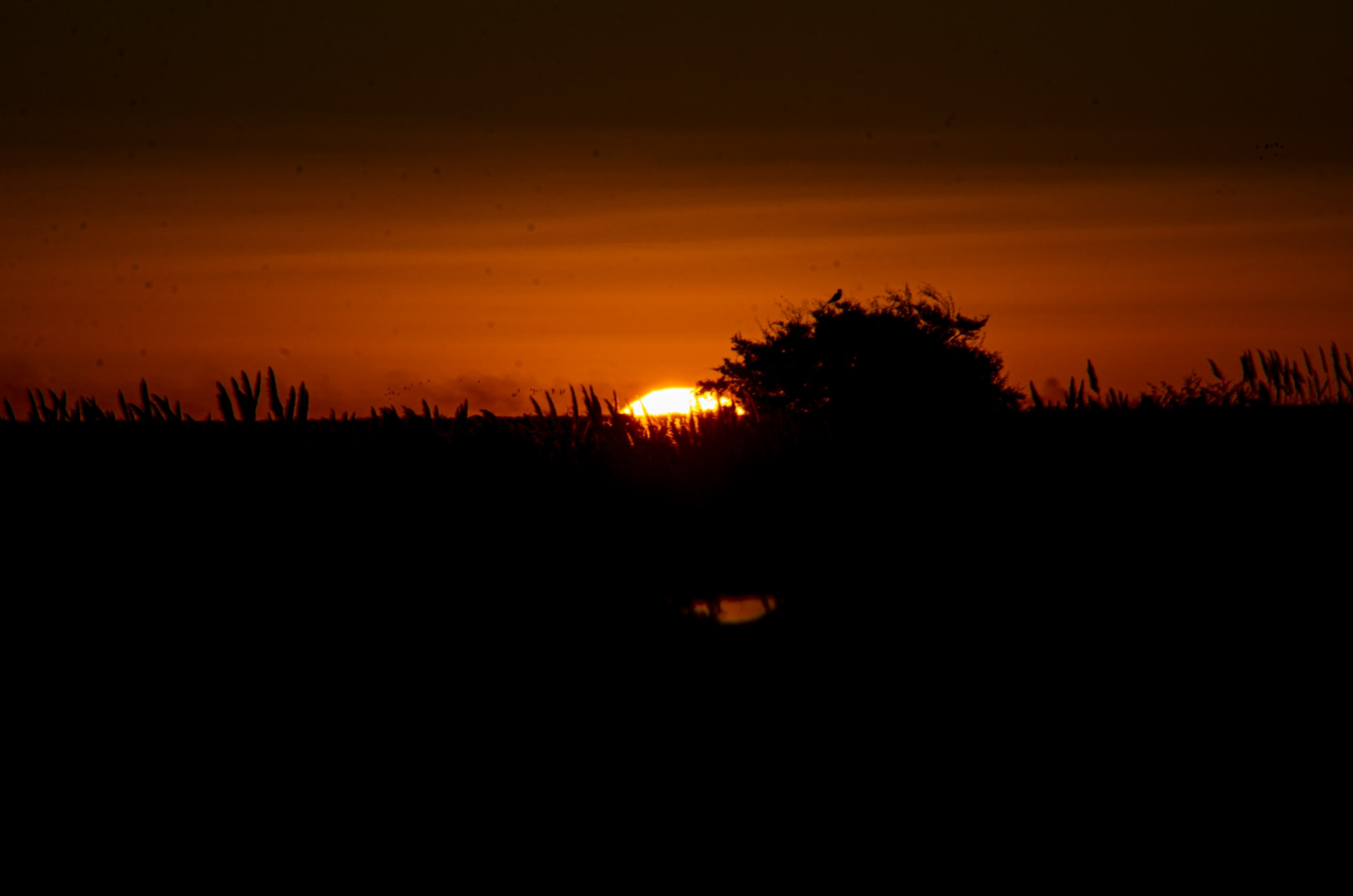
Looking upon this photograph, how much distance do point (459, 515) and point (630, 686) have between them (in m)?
1.51

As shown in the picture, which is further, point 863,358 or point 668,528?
point 863,358

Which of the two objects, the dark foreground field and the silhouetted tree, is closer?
the dark foreground field

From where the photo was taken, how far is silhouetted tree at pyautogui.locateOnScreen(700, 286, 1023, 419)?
2005 inches

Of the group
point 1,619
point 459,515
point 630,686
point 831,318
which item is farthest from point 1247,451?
point 831,318

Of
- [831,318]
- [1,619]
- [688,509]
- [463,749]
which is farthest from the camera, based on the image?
[831,318]

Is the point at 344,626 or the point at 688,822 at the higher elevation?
the point at 344,626

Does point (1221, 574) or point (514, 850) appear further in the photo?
point (1221, 574)

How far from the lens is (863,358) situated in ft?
174

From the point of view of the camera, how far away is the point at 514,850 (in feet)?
14.4

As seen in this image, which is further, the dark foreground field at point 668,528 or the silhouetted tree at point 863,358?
the silhouetted tree at point 863,358

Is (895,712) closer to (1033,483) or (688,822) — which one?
(688,822)

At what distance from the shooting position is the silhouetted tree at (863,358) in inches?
2005

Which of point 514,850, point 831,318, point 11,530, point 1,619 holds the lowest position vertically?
point 514,850

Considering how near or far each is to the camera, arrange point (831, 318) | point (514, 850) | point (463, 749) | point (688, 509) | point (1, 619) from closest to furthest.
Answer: point (514, 850) < point (463, 749) < point (1, 619) < point (688, 509) < point (831, 318)
